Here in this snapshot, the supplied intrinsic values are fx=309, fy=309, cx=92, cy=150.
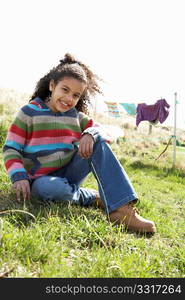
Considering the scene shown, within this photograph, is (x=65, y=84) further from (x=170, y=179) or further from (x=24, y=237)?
(x=170, y=179)

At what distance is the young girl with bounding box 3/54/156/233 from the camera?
2.00 meters

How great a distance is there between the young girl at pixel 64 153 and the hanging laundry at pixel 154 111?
21.4 ft

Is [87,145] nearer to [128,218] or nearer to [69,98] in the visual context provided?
[69,98]

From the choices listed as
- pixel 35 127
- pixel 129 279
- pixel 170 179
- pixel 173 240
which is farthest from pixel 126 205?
pixel 170 179

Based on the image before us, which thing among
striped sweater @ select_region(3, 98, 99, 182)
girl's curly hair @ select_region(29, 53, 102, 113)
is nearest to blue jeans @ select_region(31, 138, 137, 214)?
striped sweater @ select_region(3, 98, 99, 182)

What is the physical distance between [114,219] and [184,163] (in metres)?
5.96

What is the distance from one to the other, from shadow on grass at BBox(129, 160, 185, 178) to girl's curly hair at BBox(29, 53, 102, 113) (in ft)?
13.4

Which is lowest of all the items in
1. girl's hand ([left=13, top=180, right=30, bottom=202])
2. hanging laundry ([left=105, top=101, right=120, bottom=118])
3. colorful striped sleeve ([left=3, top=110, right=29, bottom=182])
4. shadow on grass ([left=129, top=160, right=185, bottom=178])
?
shadow on grass ([left=129, top=160, right=185, bottom=178])

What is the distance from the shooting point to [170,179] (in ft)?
19.7

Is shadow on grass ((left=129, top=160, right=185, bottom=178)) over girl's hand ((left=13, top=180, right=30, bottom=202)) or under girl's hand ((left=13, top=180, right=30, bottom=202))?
under

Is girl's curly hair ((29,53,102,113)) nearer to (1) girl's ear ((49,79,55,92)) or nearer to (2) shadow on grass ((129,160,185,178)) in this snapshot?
(1) girl's ear ((49,79,55,92))

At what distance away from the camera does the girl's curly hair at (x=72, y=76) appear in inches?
92.0

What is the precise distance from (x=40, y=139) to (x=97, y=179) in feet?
1.90

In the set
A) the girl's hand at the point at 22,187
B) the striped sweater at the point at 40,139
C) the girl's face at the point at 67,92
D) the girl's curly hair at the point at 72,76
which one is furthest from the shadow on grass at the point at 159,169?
the girl's hand at the point at 22,187
